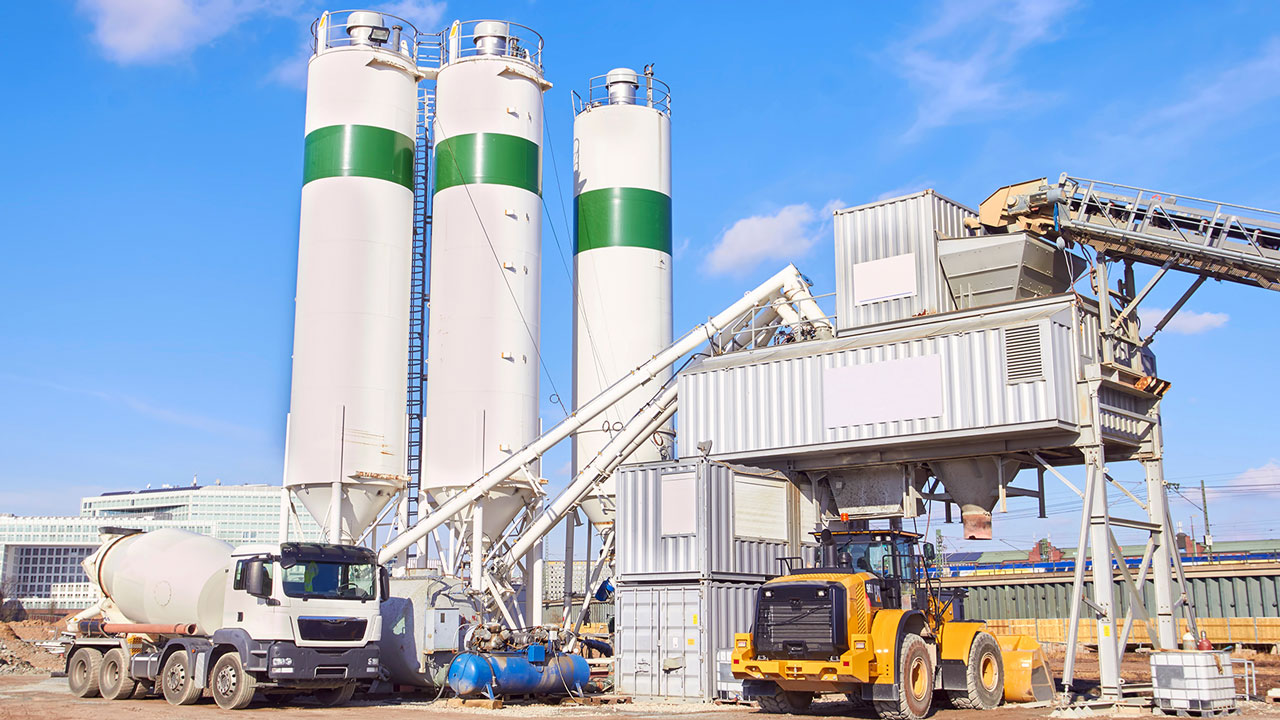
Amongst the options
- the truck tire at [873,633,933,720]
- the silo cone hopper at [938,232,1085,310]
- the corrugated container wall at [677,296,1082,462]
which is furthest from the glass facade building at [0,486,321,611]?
the truck tire at [873,633,933,720]

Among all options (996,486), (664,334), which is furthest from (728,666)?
(664,334)

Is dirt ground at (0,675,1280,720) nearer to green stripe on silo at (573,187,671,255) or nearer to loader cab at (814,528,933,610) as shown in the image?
loader cab at (814,528,933,610)

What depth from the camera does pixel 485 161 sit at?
33750 mm

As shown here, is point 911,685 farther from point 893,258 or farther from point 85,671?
point 85,671

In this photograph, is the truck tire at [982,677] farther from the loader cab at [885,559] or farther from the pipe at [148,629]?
the pipe at [148,629]

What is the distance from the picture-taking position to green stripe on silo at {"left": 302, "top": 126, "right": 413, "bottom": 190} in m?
32.2

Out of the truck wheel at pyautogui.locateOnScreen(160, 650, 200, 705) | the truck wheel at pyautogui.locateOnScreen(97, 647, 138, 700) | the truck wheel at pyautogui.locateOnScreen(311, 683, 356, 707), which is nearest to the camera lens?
the truck wheel at pyautogui.locateOnScreen(160, 650, 200, 705)

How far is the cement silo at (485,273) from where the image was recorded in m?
32.3

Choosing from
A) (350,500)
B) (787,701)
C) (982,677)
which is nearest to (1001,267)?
(982,677)

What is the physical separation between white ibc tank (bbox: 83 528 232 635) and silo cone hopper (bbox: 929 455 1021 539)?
15.6 metres

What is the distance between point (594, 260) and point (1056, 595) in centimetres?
2508

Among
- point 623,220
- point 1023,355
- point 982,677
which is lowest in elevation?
point 982,677

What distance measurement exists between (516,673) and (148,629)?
7785 millimetres

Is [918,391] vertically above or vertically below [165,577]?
above
